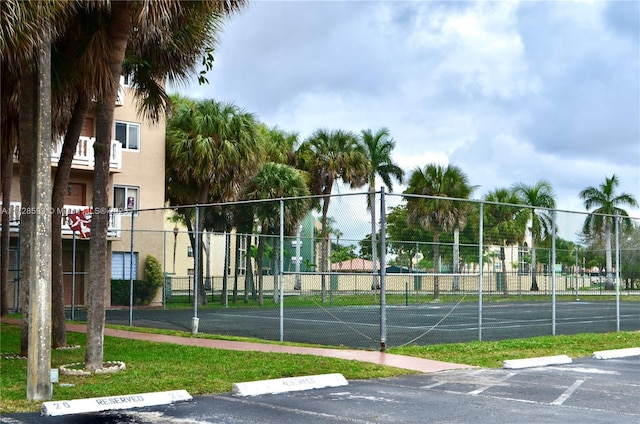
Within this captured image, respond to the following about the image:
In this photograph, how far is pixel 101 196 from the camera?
1337 cm

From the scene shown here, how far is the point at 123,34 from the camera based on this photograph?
1333 cm

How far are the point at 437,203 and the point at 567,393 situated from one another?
89.2ft

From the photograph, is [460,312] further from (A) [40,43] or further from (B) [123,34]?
(A) [40,43]

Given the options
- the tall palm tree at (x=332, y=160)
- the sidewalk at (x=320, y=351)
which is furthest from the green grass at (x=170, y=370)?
the tall palm tree at (x=332, y=160)

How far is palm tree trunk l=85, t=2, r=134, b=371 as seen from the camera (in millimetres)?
13156

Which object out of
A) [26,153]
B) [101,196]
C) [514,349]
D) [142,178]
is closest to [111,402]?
[101,196]

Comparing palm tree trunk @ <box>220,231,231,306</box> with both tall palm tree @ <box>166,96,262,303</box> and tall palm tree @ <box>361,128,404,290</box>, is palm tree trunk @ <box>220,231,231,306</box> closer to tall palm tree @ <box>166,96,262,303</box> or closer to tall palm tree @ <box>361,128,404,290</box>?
tall palm tree @ <box>166,96,262,303</box>

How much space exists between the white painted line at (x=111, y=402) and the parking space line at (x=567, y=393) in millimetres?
4742

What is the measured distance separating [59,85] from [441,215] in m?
25.7

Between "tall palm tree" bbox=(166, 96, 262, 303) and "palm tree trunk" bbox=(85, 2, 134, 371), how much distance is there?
832 inches

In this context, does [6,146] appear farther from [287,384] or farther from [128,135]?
[128,135]

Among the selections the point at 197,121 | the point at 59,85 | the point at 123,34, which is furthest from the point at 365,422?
the point at 197,121

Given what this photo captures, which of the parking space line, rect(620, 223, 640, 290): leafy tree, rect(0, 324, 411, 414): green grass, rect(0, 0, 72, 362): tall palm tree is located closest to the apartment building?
rect(0, 0, 72, 362): tall palm tree

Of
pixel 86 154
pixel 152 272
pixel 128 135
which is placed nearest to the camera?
pixel 86 154
